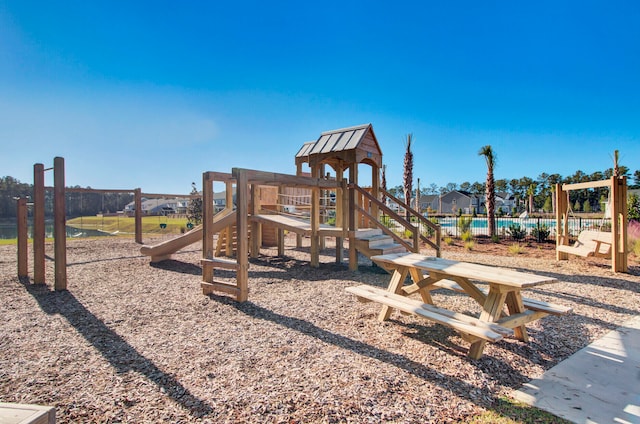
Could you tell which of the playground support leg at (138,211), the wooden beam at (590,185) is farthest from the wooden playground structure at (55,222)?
the wooden beam at (590,185)

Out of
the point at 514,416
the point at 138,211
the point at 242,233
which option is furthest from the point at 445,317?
the point at 138,211

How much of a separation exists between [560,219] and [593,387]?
765 centimetres

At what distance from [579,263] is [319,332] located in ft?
26.2

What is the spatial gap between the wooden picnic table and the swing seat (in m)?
5.63

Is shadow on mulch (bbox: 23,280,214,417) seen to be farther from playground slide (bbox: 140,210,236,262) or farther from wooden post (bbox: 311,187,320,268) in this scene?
wooden post (bbox: 311,187,320,268)

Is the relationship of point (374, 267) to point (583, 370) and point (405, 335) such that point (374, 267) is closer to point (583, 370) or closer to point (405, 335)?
point (405, 335)

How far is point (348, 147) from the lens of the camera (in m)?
8.05

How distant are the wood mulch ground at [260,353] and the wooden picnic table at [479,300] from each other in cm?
36

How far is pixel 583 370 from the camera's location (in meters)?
2.88

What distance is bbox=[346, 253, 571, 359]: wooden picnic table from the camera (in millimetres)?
2793

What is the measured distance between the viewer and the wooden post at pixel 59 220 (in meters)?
5.26

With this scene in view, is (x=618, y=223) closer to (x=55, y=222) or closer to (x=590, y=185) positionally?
(x=590, y=185)

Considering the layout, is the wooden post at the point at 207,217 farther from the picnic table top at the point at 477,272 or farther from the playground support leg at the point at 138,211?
the playground support leg at the point at 138,211

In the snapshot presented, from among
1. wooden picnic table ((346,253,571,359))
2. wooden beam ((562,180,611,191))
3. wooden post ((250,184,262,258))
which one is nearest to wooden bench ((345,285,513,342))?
wooden picnic table ((346,253,571,359))
